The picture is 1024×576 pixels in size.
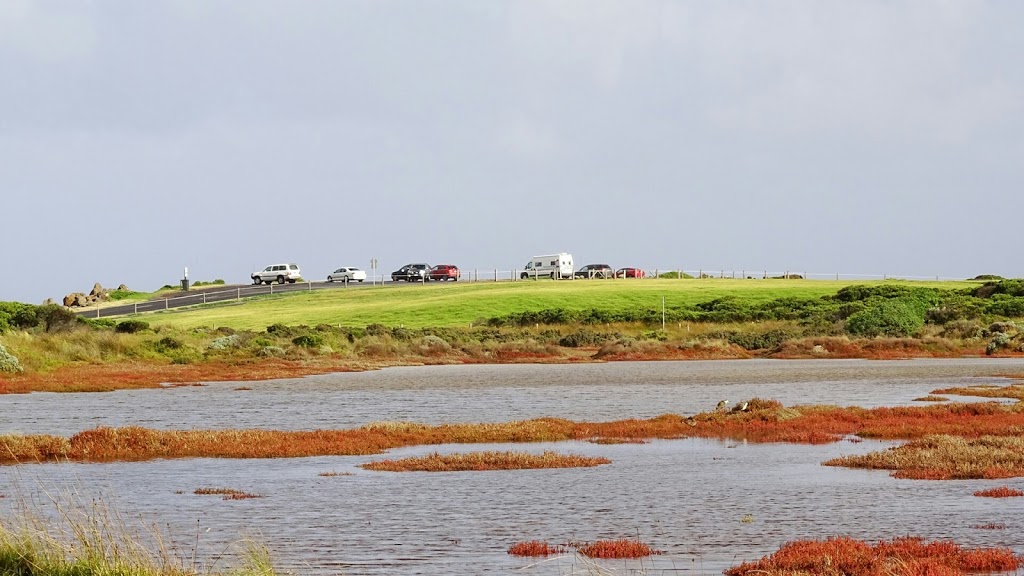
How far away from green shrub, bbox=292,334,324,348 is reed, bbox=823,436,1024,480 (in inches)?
2201

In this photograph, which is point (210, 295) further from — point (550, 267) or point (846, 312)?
point (846, 312)

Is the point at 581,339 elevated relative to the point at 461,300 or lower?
lower

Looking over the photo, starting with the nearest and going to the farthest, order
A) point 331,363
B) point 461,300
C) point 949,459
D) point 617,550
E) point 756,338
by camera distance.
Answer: point 617,550 → point 949,459 → point 331,363 → point 756,338 → point 461,300

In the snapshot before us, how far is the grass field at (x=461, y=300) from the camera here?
107 metres

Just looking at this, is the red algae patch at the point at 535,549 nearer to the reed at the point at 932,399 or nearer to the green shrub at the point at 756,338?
the reed at the point at 932,399

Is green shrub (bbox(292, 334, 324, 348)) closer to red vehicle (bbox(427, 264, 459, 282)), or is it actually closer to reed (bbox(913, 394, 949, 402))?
reed (bbox(913, 394, 949, 402))

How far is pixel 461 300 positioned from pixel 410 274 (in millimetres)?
36479

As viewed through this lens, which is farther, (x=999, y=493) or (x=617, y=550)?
(x=999, y=493)

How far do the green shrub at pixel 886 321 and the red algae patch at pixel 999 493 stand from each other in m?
68.8

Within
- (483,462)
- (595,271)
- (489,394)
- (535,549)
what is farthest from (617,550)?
(595,271)

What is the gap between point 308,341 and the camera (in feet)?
270

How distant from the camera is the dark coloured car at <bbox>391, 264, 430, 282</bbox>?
152250 mm

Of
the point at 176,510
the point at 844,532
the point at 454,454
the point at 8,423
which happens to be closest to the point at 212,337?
the point at 8,423

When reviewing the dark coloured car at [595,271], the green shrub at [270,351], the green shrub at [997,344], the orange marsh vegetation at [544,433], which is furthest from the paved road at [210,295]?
the orange marsh vegetation at [544,433]
